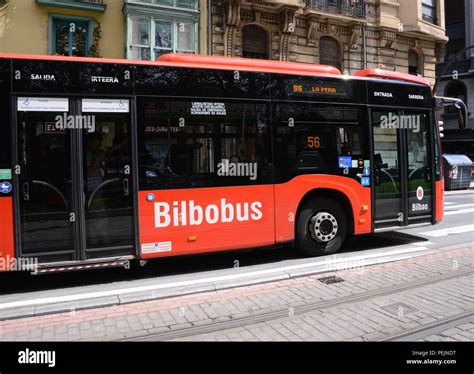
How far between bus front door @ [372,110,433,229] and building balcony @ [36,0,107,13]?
1274 centimetres

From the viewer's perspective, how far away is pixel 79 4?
15.5m

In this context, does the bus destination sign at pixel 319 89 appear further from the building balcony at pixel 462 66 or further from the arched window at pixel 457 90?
the arched window at pixel 457 90

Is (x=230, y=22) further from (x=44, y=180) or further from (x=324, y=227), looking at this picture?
(x=44, y=180)

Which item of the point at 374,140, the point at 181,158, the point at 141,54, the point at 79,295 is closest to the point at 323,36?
the point at 141,54

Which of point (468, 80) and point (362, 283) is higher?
point (468, 80)

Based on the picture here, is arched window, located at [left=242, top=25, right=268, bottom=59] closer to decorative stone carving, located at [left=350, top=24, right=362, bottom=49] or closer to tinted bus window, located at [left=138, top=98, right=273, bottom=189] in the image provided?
decorative stone carving, located at [left=350, top=24, right=362, bottom=49]

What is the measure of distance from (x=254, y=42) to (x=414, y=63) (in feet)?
36.6

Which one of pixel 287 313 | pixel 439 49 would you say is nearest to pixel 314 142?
pixel 287 313

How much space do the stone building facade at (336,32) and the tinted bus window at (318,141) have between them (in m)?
12.4

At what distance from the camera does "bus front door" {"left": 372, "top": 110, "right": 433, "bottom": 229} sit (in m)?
7.47

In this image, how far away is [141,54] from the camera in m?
16.5
